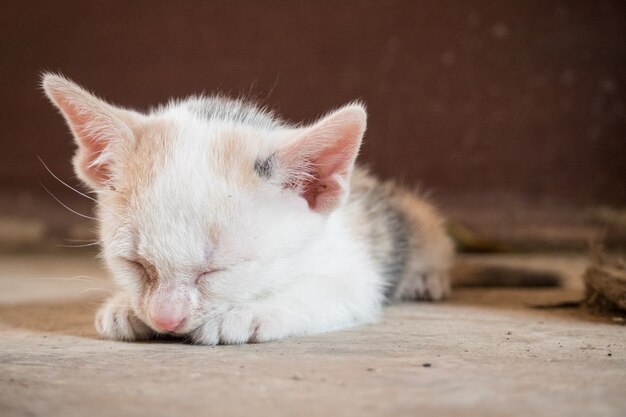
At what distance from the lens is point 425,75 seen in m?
4.02

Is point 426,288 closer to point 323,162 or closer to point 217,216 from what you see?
point 323,162

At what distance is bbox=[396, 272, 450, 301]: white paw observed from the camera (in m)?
2.66

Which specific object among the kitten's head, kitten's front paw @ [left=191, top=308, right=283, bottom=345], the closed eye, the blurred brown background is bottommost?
kitten's front paw @ [left=191, top=308, right=283, bottom=345]

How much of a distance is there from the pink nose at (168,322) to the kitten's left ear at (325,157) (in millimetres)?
430

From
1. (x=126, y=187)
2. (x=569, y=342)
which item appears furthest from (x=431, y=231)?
(x=126, y=187)

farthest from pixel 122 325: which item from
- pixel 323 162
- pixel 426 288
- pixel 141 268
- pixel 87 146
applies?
pixel 426 288

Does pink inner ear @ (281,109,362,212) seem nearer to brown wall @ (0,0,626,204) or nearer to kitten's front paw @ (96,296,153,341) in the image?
kitten's front paw @ (96,296,153,341)

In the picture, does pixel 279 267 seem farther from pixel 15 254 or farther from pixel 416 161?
pixel 15 254

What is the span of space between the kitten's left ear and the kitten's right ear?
0.42 meters

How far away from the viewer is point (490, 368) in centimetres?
144

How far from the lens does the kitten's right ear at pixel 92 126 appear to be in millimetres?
1779

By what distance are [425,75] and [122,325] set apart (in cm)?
270

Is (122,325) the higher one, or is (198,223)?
(198,223)

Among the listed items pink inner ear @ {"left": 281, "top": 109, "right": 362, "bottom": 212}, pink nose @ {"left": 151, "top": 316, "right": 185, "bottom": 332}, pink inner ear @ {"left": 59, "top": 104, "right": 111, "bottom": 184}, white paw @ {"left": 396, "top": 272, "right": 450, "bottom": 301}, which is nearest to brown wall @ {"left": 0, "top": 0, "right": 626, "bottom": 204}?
white paw @ {"left": 396, "top": 272, "right": 450, "bottom": 301}
